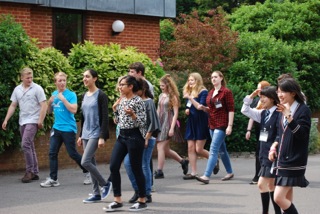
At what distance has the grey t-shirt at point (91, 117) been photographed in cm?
1079

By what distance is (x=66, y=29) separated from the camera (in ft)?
62.0

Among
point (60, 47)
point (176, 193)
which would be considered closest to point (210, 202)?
point (176, 193)

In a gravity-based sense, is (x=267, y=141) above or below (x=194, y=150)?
above

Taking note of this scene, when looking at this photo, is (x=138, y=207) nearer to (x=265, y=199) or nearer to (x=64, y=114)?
(x=265, y=199)

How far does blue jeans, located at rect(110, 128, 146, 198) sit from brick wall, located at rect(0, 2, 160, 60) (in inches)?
294

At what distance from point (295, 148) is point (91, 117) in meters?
3.85

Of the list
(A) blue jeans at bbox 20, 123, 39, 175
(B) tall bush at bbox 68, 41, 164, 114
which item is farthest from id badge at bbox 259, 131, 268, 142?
(B) tall bush at bbox 68, 41, 164, 114

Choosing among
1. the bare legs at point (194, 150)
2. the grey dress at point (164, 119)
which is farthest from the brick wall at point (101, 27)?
the bare legs at point (194, 150)

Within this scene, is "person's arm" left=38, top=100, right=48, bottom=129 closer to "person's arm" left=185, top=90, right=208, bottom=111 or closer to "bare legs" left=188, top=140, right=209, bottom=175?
"person's arm" left=185, top=90, right=208, bottom=111

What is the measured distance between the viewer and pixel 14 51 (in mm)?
14156

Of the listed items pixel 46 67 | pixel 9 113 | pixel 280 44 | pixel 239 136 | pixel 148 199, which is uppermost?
pixel 280 44

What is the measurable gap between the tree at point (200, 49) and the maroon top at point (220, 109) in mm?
6079

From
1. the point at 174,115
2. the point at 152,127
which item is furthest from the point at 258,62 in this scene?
the point at 152,127

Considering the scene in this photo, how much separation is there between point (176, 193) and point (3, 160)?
13.3 feet
